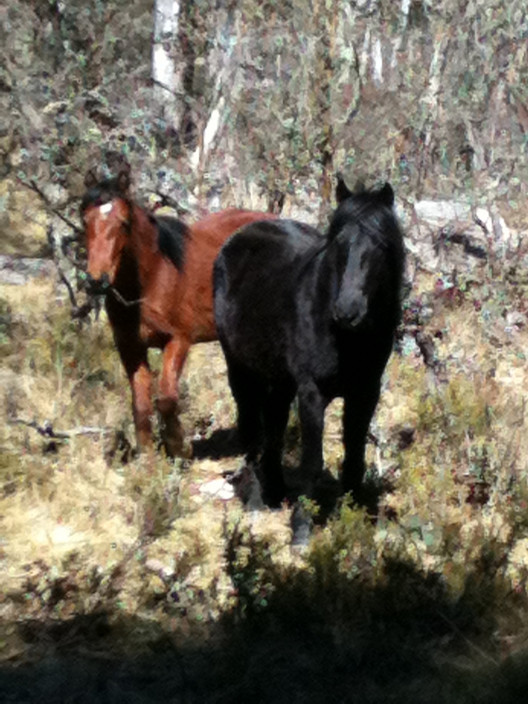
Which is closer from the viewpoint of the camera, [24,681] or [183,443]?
[24,681]

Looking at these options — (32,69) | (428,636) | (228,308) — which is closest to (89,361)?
(228,308)

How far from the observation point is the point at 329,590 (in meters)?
4.04

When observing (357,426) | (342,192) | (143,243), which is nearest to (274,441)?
(357,426)

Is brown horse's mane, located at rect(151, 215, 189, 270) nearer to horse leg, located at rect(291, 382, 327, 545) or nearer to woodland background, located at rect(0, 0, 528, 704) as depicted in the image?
woodland background, located at rect(0, 0, 528, 704)

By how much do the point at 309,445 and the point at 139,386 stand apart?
1.48 metres

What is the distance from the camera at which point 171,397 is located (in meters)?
5.57

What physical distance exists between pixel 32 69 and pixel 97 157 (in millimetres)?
2327

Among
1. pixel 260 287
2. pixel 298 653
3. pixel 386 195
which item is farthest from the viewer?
pixel 260 287

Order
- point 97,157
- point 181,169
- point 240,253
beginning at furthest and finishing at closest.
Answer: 1. point 181,169
2. point 97,157
3. point 240,253

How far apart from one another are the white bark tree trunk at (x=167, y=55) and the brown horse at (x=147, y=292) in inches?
256

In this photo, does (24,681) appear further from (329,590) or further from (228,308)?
(228,308)

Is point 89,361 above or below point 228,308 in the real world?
below

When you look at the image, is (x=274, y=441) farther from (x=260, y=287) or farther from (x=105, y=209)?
(x=105, y=209)

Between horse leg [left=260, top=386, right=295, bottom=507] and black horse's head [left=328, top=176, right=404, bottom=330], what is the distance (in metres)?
1.05
